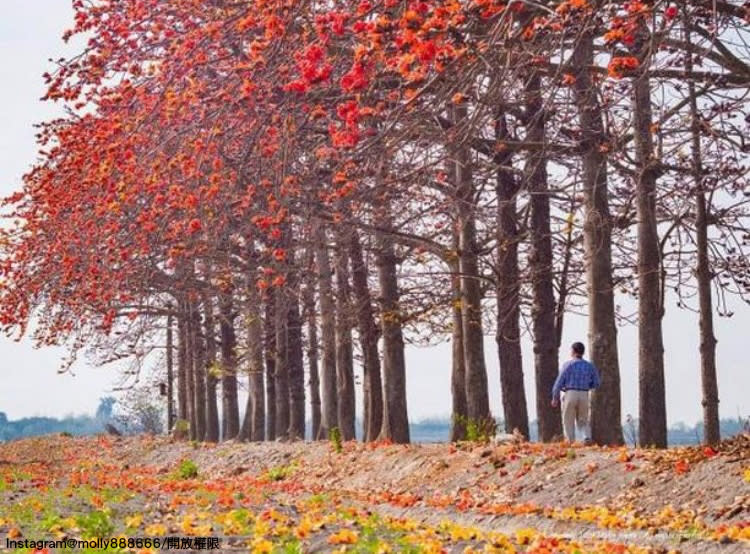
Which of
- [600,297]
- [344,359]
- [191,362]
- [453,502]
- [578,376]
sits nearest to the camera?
[453,502]

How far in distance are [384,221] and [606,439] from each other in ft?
22.3

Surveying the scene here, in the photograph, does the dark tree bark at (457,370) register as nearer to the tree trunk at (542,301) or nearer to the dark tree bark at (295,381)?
the tree trunk at (542,301)

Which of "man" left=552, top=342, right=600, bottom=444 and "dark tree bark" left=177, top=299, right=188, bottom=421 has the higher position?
"dark tree bark" left=177, top=299, right=188, bottom=421

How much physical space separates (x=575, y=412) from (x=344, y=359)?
901 cm

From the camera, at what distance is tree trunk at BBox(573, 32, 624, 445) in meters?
19.9

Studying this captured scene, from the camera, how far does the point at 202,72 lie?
57.0 ft

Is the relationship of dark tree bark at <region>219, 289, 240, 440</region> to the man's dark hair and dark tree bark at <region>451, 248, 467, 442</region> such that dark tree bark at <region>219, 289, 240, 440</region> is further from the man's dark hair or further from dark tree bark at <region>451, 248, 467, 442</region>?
the man's dark hair

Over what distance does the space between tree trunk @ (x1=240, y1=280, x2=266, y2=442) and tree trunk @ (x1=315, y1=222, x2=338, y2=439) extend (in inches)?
98.0

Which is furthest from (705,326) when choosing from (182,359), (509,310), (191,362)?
(182,359)

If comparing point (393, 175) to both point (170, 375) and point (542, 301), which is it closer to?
point (542, 301)

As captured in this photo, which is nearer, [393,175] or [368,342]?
[393,175]

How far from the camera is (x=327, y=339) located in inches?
1177

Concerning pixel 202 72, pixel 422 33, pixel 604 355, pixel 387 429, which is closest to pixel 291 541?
pixel 422 33

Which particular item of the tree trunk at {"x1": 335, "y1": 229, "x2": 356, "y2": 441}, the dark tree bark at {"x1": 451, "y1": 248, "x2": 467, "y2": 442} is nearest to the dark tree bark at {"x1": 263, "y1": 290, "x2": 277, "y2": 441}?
the tree trunk at {"x1": 335, "y1": 229, "x2": 356, "y2": 441}
